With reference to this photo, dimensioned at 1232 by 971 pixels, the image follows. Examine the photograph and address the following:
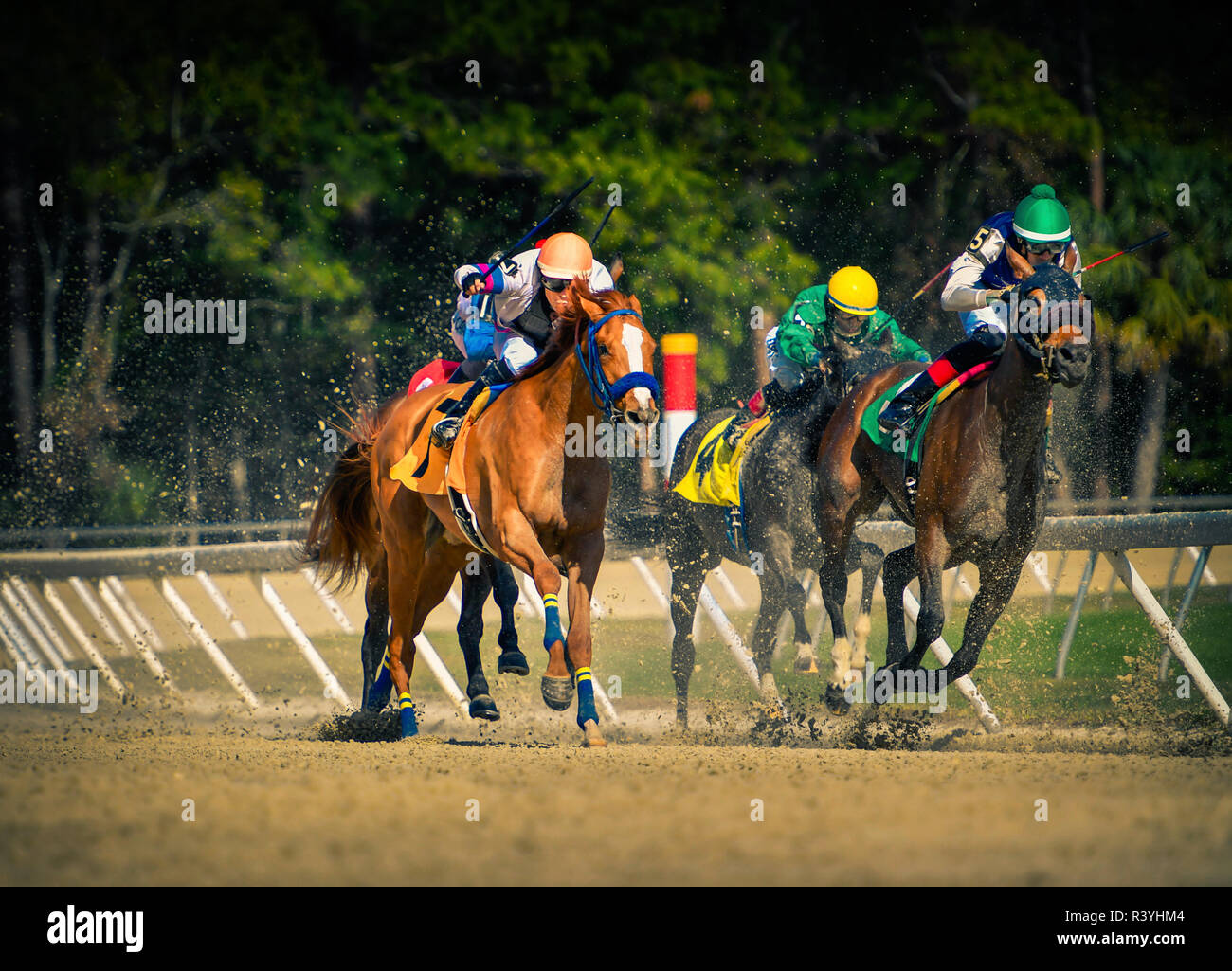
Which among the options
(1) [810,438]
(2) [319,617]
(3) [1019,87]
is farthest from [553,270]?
(3) [1019,87]

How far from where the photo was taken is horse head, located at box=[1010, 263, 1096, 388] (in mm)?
5680

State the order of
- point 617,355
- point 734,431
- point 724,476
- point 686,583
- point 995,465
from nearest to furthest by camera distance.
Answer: point 617,355, point 995,465, point 724,476, point 734,431, point 686,583

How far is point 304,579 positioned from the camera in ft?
32.1

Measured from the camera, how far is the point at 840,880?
3.94m

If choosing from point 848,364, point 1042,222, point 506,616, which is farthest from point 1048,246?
point 506,616

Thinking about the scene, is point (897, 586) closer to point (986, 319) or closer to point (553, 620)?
point (986, 319)

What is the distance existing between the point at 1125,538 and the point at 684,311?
9580 millimetres

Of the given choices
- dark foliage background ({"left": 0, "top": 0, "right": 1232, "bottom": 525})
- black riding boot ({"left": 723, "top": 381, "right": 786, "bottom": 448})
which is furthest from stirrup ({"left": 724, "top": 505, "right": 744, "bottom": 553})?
dark foliage background ({"left": 0, "top": 0, "right": 1232, "bottom": 525})

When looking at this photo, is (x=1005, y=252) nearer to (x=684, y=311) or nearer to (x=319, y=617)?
(x=319, y=617)

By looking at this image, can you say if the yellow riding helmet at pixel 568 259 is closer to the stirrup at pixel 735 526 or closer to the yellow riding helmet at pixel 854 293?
the yellow riding helmet at pixel 854 293

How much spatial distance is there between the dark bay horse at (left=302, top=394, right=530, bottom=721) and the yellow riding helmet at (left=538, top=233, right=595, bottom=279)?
1.69 m

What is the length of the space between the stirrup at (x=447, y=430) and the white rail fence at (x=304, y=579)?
1.59 meters

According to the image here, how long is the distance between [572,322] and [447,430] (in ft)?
2.97
